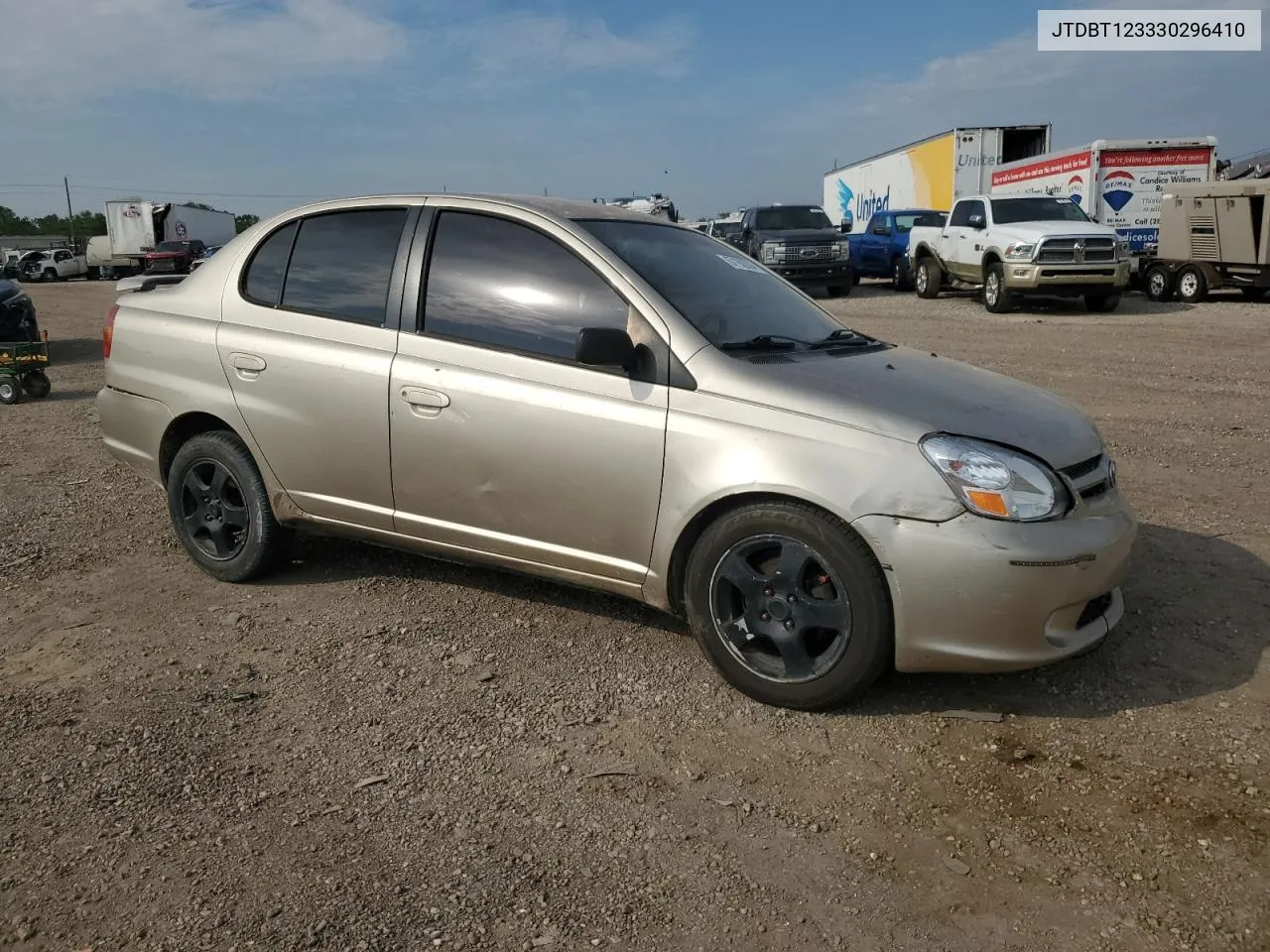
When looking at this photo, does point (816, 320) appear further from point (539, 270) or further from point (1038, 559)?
point (1038, 559)

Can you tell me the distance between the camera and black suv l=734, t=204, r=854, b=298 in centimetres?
2019

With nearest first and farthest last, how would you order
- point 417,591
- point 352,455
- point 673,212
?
point 352,455, point 417,591, point 673,212

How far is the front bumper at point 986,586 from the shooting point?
10.5ft

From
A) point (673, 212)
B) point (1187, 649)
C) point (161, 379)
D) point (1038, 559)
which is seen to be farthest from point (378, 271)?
point (673, 212)

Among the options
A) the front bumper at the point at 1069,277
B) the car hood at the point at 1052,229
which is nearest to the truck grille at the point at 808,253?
the car hood at the point at 1052,229

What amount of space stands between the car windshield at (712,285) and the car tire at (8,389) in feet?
28.6

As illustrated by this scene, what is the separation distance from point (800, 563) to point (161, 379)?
3.15 meters

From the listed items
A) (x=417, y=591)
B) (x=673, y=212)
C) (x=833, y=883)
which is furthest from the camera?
(x=673, y=212)

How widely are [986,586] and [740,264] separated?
6.50ft

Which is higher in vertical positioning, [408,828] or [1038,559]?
[1038,559]

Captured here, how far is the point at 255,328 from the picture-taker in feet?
14.8

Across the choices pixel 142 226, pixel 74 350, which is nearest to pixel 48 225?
pixel 142 226

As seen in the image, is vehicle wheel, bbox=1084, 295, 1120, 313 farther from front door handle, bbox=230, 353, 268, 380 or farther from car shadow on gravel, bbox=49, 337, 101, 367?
front door handle, bbox=230, 353, 268, 380

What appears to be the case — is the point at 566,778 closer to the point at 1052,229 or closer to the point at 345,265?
the point at 345,265
